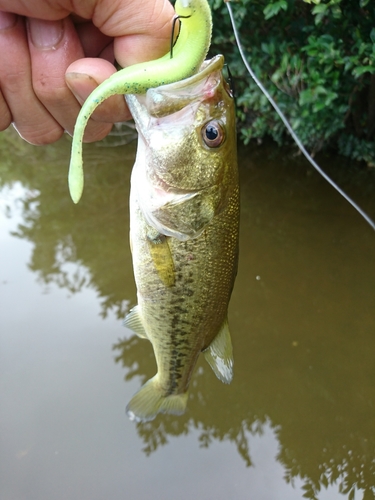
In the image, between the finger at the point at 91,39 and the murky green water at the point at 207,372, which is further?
the murky green water at the point at 207,372

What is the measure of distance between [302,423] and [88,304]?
6.72 ft

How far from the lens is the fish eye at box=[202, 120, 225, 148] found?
1.17 m

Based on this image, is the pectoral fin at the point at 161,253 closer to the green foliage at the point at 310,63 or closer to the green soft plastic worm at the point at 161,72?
the green soft plastic worm at the point at 161,72

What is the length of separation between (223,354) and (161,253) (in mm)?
511

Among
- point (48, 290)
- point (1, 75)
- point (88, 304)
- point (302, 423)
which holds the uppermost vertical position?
point (48, 290)

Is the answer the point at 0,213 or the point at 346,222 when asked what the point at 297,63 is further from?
the point at 0,213

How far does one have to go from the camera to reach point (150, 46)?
3.55ft

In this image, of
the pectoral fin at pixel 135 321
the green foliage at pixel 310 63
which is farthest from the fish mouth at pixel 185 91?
the green foliage at pixel 310 63

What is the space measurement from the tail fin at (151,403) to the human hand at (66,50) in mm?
1125

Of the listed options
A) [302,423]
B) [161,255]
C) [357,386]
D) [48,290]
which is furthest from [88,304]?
[161,255]

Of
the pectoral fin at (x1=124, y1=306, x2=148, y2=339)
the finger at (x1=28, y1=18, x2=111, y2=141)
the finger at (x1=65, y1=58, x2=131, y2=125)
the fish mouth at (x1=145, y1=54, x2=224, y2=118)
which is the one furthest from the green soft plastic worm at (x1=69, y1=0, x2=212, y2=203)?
the pectoral fin at (x1=124, y1=306, x2=148, y2=339)

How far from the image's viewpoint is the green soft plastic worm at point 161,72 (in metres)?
0.92

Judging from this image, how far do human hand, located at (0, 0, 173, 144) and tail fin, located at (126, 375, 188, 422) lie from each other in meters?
1.12

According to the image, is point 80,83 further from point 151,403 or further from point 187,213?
point 151,403
